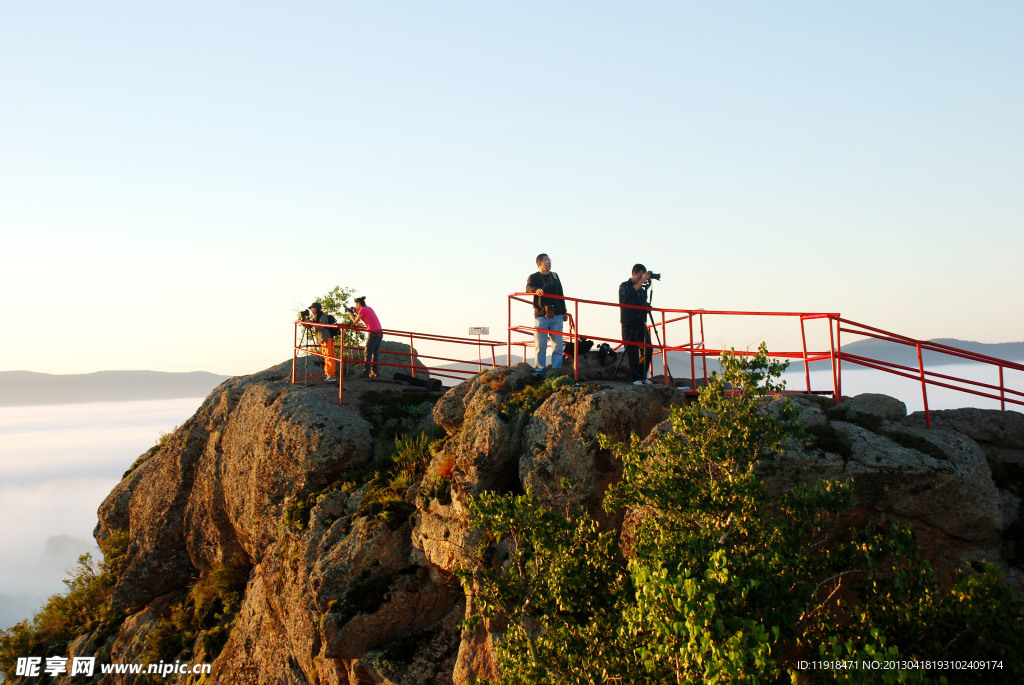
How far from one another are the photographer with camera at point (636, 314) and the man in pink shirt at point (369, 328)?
6.93 meters

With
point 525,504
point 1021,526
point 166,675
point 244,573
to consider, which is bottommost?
point 166,675

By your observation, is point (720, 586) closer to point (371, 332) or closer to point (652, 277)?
point (652, 277)

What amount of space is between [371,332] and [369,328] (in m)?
1.03

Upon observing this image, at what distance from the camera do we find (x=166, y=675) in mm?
17125

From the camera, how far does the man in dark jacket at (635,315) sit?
45.2 ft

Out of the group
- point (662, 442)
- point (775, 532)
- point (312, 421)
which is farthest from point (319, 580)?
point (775, 532)

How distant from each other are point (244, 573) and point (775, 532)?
1483 centimetres

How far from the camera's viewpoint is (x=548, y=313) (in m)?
14.1

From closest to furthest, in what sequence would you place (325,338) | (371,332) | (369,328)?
(369,328) → (371,332) → (325,338)

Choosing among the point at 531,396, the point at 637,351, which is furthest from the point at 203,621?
the point at 637,351

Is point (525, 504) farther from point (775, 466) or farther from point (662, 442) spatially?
point (775, 466)

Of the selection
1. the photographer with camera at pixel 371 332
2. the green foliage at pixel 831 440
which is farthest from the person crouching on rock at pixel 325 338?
the green foliage at pixel 831 440

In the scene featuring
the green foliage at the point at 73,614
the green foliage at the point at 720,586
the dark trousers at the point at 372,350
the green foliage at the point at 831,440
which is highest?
the dark trousers at the point at 372,350

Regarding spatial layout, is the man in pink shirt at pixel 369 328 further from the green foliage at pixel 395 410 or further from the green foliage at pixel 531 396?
the green foliage at pixel 531 396
